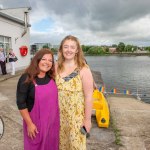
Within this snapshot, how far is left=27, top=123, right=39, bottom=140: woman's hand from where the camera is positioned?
2826mm

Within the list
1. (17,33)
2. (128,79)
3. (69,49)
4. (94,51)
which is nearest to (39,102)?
(69,49)

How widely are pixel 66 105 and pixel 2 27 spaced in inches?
568

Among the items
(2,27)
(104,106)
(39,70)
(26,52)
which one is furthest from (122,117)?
(26,52)

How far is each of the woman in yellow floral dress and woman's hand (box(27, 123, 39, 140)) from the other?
1.36 ft

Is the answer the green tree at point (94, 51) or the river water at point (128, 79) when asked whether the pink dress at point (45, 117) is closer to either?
the river water at point (128, 79)

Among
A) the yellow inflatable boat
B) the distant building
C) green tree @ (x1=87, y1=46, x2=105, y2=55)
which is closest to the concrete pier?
the yellow inflatable boat

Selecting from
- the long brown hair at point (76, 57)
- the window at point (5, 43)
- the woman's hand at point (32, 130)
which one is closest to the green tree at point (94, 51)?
the window at point (5, 43)

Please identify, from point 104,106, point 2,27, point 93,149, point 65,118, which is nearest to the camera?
point 65,118

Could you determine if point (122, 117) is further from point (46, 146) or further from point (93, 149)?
point (46, 146)

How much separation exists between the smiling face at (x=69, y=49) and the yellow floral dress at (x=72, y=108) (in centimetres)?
23

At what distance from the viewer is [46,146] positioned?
9.95 feet

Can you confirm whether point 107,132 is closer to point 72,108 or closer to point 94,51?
point 72,108

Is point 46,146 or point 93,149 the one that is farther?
point 93,149

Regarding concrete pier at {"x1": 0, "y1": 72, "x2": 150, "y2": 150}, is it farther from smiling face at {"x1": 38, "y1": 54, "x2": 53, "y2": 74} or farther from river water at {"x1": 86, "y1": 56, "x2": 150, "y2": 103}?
river water at {"x1": 86, "y1": 56, "x2": 150, "y2": 103}
